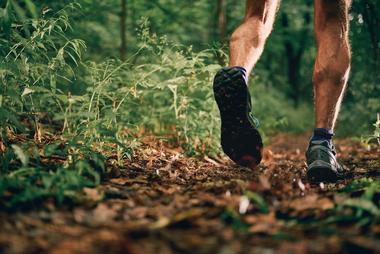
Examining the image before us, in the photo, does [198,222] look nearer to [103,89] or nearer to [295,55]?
[103,89]

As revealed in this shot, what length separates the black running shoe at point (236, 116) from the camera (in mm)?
2051

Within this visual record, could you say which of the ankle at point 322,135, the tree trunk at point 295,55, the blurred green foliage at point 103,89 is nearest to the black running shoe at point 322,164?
the ankle at point 322,135

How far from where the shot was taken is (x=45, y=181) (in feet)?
4.17

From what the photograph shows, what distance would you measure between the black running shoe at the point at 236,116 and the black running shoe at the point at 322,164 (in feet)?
0.91

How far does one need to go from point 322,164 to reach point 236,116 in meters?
0.49

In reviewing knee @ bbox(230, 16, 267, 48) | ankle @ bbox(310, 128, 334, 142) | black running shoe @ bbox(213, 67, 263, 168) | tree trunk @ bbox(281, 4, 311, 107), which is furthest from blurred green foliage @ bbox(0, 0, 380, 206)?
tree trunk @ bbox(281, 4, 311, 107)

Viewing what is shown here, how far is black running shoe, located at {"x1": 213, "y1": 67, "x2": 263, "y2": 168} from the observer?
6.73 ft

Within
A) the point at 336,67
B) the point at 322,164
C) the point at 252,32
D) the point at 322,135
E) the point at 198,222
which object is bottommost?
the point at 198,222

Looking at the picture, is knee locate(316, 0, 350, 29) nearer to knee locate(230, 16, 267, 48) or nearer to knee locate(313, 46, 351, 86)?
knee locate(313, 46, 351, 86)

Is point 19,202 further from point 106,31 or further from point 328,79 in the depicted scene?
point 106,31

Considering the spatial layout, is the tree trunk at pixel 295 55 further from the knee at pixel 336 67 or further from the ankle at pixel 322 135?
the ankle at pixel 322 135

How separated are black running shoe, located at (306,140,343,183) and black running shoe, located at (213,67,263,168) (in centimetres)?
28

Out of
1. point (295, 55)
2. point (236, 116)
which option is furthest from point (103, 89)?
point (295, 55)

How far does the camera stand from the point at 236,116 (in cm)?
211
